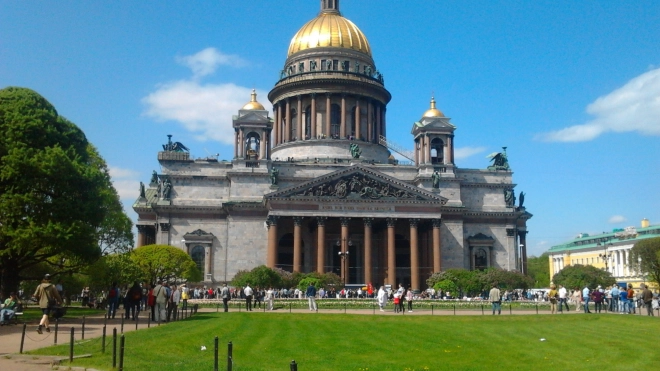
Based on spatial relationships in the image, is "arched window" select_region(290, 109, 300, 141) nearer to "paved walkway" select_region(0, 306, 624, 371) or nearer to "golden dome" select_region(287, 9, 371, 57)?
"golden dome" select_region(287, 9, 371, 57)

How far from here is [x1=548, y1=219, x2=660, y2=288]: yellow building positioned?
116 meters

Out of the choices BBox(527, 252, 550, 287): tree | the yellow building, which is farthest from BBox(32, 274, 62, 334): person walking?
BBox(527, 252, 550, 287): tree

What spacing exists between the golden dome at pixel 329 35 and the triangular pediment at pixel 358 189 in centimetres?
2602

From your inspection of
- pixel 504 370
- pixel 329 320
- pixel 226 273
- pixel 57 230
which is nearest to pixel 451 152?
pixel 226 273

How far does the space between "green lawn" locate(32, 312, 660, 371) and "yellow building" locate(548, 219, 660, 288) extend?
81.6 meters

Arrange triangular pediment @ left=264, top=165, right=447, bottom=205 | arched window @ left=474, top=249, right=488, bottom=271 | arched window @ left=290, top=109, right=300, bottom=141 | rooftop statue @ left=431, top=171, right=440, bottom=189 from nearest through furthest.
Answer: triangular pediment @ left=264, top=165, right=447, bottom=205
rooftop statue @ left=431, top=171, right=440, bottom=189
arched window @ left=474, top=249, right=488, bottom=271
arched window @ left=290, top=109, right=300, bottom=141

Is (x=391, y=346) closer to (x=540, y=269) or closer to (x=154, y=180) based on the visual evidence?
(x=154, y=180)

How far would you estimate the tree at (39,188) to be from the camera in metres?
31.1

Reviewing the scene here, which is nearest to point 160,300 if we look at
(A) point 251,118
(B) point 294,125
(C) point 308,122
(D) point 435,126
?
(A) point 251,118

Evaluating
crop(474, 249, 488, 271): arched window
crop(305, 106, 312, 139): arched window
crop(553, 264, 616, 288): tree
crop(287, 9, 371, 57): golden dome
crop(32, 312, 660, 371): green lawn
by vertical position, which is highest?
crop(287, 9, 371, 57): golden dome

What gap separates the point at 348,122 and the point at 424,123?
12634 mm

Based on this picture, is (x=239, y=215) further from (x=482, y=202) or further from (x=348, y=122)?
(x=482, y=202)

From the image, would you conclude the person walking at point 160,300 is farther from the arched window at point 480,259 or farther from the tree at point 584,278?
the tree at point 584,278

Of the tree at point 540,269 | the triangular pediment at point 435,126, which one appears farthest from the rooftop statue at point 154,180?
the tree at point 540,269
